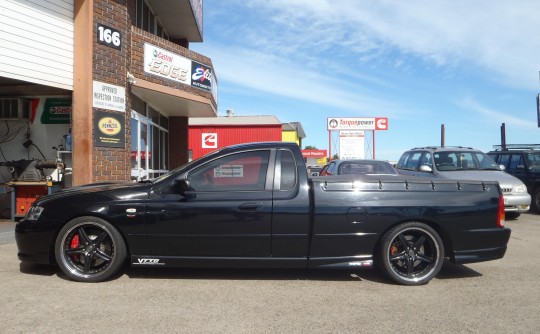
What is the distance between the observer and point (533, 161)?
41.4 feet

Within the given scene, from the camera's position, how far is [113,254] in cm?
479

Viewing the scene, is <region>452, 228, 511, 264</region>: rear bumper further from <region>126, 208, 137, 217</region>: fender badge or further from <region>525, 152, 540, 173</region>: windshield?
<region>525, 152, 540, 173</region>: windshield

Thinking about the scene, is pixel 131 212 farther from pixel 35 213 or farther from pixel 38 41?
pixel 38 41

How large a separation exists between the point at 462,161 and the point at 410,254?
23.6 ft

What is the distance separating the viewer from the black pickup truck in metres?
4.74

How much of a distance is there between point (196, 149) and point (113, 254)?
1072 inches

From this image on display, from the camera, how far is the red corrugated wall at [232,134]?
31.5m

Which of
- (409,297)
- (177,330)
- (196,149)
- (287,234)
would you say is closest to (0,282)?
(177,330)

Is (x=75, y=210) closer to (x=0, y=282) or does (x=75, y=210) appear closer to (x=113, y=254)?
(x=113, y=254)

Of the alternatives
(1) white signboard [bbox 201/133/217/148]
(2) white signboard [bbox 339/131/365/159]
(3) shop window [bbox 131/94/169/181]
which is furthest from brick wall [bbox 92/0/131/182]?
(1) white signboard [bbox 201/133/217/148]

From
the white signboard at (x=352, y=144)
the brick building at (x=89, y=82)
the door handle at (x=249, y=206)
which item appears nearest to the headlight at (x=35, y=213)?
the door handle at (x=249, y=206)

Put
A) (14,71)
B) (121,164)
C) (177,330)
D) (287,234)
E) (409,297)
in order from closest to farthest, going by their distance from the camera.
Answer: (177,330)
(409,297)
(287,234)
(14,71)
(121,164)

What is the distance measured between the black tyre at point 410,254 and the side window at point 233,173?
5.14 ft

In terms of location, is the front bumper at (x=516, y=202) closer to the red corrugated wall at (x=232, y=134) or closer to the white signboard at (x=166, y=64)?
the white signboard at (x=166, y=64)
